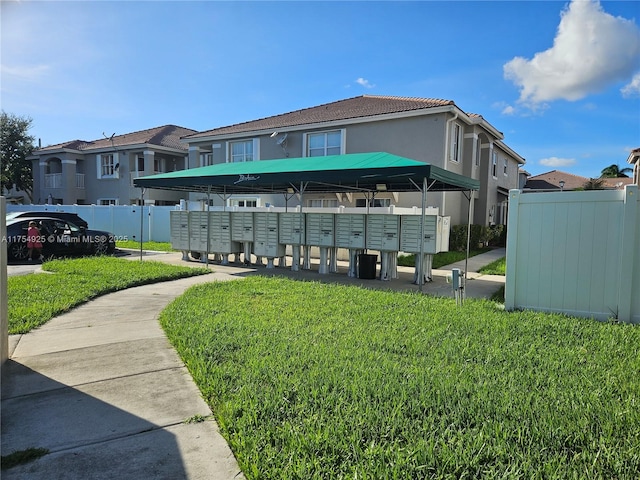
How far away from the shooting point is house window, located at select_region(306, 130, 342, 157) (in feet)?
63.0

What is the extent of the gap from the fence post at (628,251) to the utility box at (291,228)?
25.5 ft

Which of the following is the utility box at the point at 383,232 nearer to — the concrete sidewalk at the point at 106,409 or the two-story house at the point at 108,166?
the concrete sidewalk at the point at 106,409

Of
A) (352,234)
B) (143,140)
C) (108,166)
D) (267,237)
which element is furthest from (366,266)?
(108,166)

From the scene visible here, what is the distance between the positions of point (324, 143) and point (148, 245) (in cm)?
920

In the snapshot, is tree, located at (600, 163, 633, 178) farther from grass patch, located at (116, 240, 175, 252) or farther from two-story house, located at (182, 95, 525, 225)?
grass patch, located at (116, 240, 175, 252)

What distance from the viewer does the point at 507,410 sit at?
341 centimetres

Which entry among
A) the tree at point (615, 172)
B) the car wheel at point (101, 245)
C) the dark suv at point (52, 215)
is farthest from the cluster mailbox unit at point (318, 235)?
the tree at point (615, 172)

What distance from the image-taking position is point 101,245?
16.1m

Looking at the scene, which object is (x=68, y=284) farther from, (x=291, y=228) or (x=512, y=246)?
(x=512, y=246)

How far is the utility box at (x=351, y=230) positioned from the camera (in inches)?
451

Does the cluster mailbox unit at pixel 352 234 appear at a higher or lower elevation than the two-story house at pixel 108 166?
lower

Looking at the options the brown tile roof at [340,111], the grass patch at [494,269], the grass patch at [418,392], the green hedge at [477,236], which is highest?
the brown tile roof at [340,111]

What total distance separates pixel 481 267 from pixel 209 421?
38.8 ft

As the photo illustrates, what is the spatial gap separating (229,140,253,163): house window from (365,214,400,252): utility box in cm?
1204
